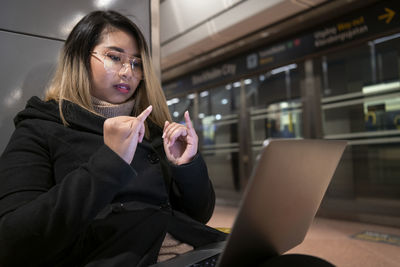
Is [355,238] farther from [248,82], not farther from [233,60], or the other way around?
[233,60]

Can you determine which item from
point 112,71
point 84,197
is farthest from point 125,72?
point 84,197

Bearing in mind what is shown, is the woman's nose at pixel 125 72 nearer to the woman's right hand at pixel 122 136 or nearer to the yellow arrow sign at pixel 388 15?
the woman's right hand at pixel 122 136

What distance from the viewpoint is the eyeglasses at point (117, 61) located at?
114cm

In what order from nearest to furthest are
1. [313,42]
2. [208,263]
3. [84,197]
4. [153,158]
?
[84,197] < [208,263] < [153,158] < [313,42]

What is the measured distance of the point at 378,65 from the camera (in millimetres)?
4023

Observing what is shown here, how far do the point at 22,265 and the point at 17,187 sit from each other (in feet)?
0.65

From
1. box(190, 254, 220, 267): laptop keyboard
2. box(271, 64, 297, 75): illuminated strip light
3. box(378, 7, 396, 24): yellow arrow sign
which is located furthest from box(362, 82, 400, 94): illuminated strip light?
box(190, 254, 220, 267): laptop keyboard

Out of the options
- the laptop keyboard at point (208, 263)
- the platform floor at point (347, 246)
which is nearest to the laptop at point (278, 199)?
the laptop keyboard at point (208, 263)

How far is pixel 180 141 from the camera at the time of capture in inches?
44.8

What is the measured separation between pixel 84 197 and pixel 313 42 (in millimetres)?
4343

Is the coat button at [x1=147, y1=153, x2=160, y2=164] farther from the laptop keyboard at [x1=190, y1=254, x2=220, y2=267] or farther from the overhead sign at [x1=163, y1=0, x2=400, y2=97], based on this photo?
the overhead sign at [x1=163, y1=0, x2=400, y2=97]

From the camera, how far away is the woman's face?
1149mm

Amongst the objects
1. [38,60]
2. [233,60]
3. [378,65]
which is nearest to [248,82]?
[233,60]

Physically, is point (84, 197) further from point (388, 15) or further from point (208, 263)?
point (388, 15)
